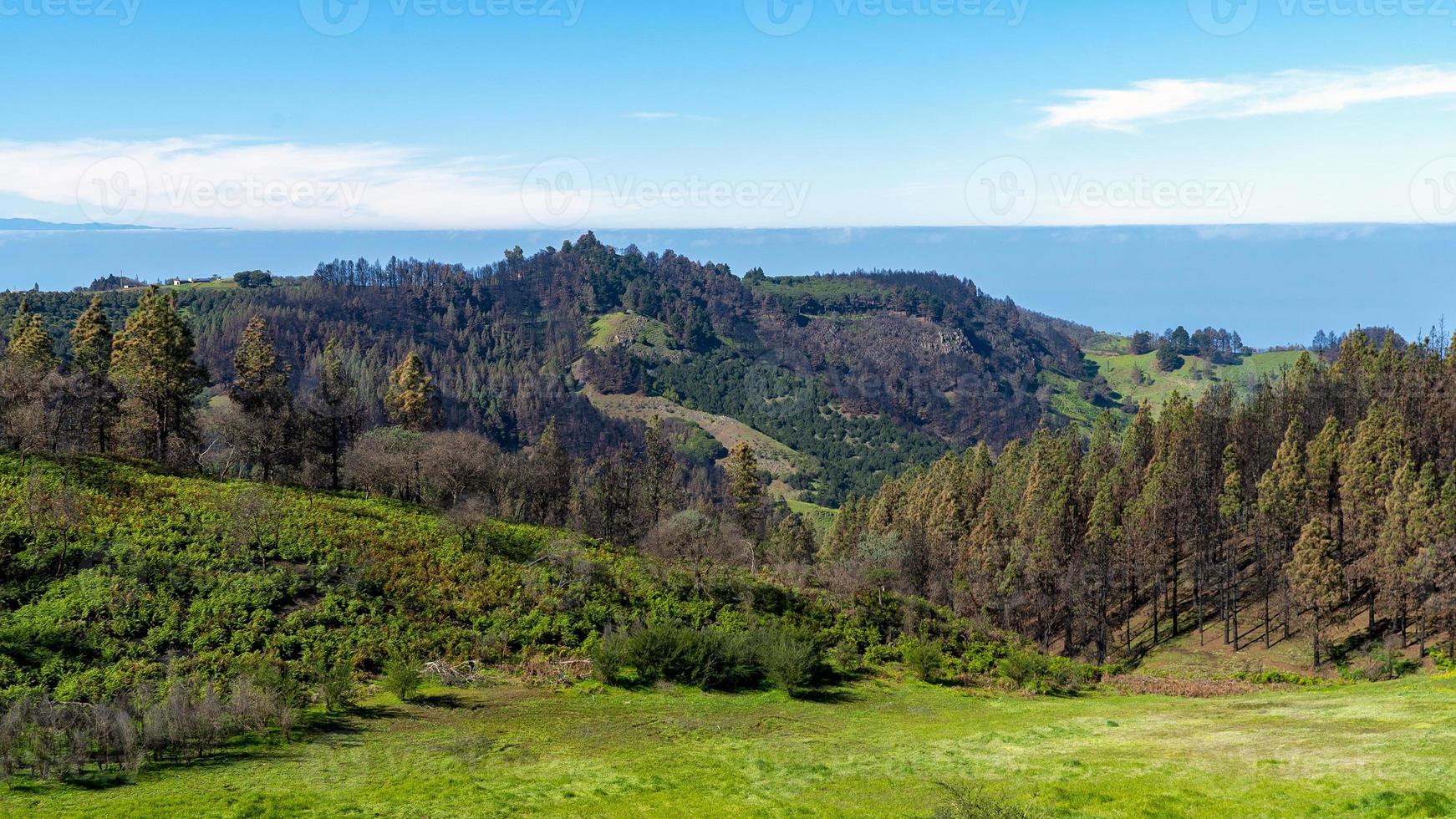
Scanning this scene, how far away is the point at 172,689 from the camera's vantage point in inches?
1332

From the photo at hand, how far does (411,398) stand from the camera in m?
86.3

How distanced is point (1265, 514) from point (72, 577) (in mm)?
75050

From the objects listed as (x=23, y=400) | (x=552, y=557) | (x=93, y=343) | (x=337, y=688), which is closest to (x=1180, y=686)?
(x=552, y=557)

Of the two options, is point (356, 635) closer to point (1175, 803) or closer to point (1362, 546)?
point (1175, 803)

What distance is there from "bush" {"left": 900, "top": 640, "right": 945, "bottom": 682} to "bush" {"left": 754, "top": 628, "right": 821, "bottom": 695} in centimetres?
589

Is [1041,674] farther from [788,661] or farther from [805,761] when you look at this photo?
[805,761]

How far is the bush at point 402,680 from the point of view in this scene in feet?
127

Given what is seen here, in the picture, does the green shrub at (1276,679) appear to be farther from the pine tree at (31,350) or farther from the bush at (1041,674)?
the pine tree at (31,350)

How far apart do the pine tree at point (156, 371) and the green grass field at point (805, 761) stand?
38.4 metres

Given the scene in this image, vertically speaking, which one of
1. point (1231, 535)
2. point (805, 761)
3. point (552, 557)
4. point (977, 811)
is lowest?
point (1231, 535)

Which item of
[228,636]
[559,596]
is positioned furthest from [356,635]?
[559,596]

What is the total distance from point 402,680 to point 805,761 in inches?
679

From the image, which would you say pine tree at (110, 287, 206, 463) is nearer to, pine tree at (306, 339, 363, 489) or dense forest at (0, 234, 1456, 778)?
dense forest at (0, 234, 1456, 778)

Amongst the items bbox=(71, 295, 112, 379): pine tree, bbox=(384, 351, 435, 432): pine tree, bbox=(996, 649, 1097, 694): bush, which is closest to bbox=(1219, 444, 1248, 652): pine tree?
bbox=(996, 649, 1097, 694): bush
